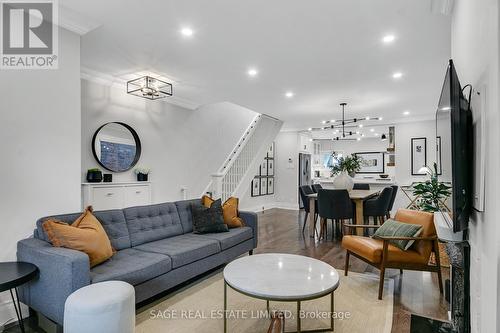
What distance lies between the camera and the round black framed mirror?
447 cm

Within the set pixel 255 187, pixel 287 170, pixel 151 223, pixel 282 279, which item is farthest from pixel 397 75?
pixel 287 170

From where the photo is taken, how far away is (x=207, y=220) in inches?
141

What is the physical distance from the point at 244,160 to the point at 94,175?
3.63 meters

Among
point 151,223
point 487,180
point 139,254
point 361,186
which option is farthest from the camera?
point 361,186

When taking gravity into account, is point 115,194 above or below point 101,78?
below

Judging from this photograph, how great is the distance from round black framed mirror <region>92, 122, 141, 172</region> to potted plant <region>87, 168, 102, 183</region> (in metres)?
0.29

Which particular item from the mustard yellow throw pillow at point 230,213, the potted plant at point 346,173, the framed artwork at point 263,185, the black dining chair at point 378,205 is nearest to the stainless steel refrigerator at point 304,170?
the framed artwork at point 263,185

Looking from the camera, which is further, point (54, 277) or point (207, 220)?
point (207, 220)

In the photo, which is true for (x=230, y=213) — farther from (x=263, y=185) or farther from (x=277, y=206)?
(x=277, y=206)

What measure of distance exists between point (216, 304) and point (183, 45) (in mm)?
2871

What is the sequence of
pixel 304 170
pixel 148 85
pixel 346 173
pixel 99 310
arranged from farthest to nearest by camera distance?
pixel 304 170
pixel 346 173
pixel 148 85
pixel 99 310

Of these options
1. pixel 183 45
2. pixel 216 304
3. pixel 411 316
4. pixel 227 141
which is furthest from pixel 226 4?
pixel 227 141

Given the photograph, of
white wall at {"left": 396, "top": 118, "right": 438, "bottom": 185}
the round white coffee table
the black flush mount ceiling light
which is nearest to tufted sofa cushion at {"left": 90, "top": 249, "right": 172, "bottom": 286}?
the round white coffee table

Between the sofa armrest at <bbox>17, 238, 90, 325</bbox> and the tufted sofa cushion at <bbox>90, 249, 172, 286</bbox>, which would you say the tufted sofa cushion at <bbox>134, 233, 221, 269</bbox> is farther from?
the sofa armrest at <bbox>17, 238, 90, 325</bbox>
